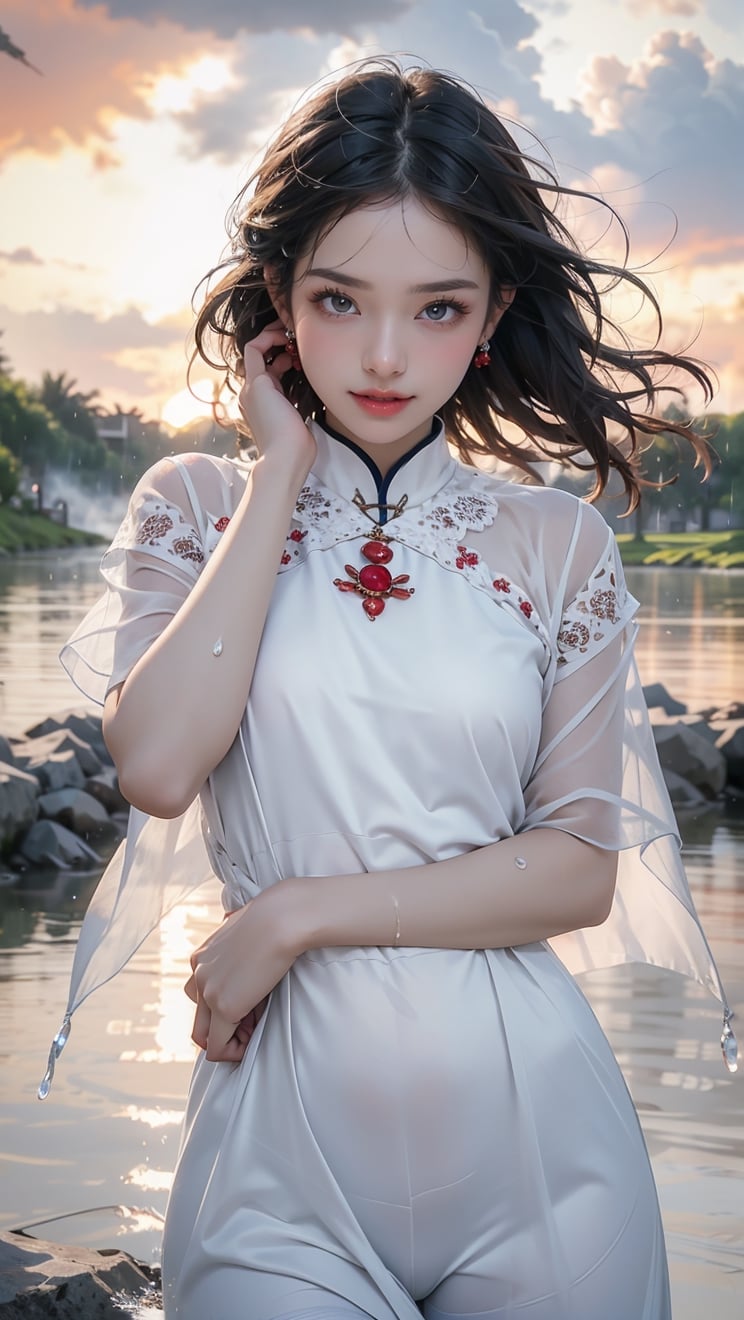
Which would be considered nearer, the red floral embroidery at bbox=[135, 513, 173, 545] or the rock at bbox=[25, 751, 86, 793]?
the red floral embroidery at bbox=[135, 513, 173, 545]

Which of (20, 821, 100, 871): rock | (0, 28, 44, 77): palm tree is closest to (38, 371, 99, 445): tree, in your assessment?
(0, 28, 44, 77): palm tree

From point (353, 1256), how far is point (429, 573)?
1.70 ft

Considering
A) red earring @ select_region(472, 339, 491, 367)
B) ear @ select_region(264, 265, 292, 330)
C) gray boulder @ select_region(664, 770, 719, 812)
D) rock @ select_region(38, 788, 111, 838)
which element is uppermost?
ear @ select_region(264, 265, 292, 330)

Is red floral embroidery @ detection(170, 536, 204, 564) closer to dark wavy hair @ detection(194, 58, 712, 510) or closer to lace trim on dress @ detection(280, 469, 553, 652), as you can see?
lace trim on dress @ detection(280, 469, 553, 652)

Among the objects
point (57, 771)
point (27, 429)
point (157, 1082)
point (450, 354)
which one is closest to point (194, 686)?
point (450, 354)

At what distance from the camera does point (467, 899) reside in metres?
1.18

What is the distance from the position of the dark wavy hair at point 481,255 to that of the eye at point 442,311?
2.3 inches

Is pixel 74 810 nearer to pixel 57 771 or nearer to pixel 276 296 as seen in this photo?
pixel 57 771

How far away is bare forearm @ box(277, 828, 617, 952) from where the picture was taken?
115 cm

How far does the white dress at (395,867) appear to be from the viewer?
1.14m

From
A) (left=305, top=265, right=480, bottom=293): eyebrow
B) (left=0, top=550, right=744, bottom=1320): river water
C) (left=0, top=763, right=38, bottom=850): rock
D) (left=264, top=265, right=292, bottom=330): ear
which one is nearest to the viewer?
→ (left=305, top=265, right=480, bottom=293): eyebrow

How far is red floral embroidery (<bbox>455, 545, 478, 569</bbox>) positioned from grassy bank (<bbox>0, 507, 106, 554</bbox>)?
4208 millimetres

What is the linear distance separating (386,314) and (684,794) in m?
4.66

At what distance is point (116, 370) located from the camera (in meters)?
5.45
